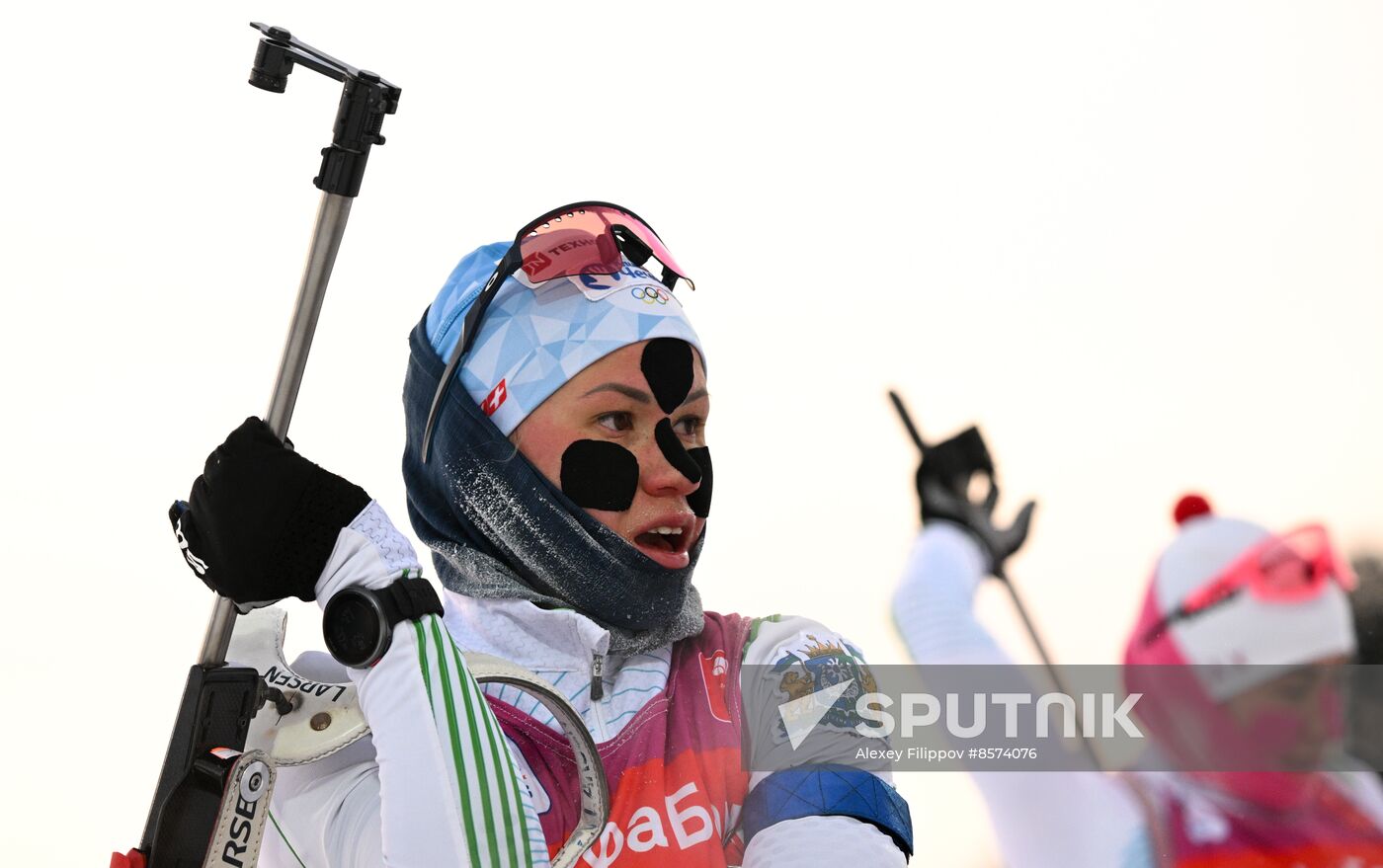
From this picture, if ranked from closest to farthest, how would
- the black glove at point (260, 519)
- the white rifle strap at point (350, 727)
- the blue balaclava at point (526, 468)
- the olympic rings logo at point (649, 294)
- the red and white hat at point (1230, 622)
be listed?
the red and white hat at point (1230, 622) < the black glove at point (260, 519) < the white rifle strap at point (350, 727) < the blue balaclava at point (526, 468) < the olympic rings logo at point (649, 294)

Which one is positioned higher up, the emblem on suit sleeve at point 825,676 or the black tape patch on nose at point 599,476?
the black tape patch on nose at point 599,476

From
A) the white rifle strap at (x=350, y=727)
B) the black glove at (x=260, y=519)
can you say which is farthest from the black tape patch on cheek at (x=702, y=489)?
the black glove at (x=260, y=519)

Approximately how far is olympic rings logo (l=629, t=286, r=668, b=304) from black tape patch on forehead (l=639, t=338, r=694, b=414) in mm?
50

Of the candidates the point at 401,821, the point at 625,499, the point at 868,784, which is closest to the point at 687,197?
the point at 625,499

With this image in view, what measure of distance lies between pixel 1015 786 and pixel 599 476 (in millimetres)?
463

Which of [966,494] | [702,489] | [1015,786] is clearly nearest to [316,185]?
[702,489]

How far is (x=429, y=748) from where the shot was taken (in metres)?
1.04

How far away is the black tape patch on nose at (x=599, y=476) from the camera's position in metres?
1.31

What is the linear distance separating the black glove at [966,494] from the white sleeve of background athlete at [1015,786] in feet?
0.04

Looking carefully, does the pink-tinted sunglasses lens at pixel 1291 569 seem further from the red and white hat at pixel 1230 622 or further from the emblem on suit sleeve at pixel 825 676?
the emblem on suit sleeve at pixel 825 676

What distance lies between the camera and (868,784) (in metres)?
1.22

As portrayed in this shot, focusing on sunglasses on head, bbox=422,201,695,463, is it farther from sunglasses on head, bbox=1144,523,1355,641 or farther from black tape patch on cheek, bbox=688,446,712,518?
sunglasses on head, bbox=1144,523,1355,641

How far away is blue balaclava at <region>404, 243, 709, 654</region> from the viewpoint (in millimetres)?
1298

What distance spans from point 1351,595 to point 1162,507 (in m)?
0.75
